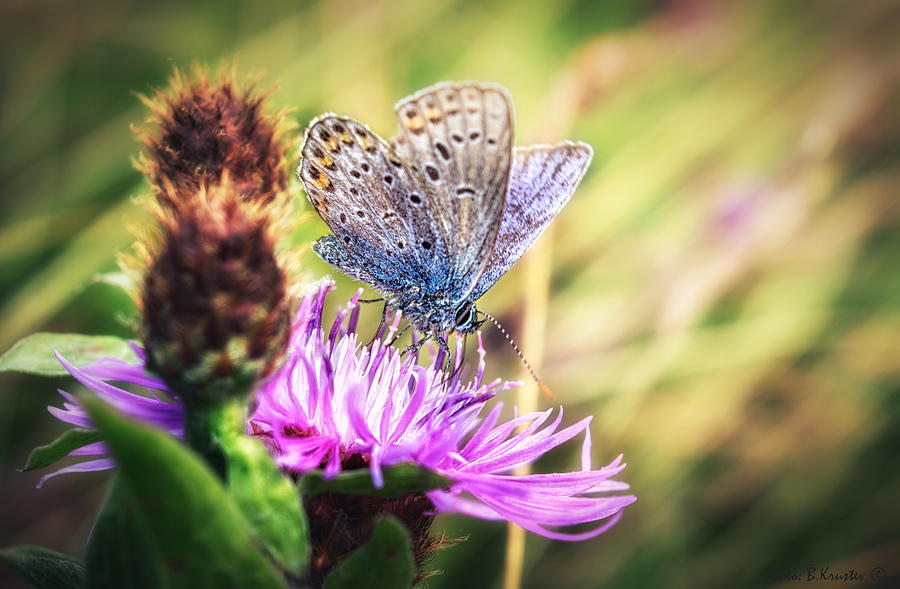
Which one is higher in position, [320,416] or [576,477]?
[320,416]

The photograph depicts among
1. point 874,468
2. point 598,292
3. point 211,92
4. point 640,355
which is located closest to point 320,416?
point 211,92

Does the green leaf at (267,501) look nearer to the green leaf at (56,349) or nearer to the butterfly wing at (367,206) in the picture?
the green leaf at (56,349)

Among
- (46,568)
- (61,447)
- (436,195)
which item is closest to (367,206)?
(436,195)

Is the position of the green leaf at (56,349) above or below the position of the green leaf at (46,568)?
above

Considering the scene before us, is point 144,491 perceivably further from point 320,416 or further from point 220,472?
point 320,416

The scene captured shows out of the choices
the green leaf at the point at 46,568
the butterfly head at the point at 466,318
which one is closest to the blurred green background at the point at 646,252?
the butterfly head at the point at 466,318
